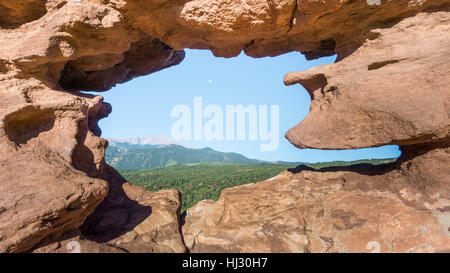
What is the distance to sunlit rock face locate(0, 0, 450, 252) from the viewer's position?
11.3 ft

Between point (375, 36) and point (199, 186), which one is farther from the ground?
point (375, 36)

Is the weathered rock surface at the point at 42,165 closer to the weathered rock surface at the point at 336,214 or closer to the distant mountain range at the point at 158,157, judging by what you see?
the weathered rock surface at the point at 336,214

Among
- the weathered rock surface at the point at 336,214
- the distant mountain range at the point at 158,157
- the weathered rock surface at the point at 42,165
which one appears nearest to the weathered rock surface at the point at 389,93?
the weathered rock surface at the point at 336,214

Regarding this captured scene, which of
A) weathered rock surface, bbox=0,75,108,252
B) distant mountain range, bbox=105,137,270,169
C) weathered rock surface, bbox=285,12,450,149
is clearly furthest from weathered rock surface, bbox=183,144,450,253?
distant mountain range, bbox=105,137,270,169

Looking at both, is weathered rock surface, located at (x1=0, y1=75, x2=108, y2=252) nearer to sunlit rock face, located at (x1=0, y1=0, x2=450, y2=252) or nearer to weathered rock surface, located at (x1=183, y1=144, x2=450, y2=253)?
sunlit rock face, located at (x1=0, y1=0, x2=450, y2=252)

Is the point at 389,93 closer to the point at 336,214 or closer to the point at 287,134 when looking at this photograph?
the point at 287,134

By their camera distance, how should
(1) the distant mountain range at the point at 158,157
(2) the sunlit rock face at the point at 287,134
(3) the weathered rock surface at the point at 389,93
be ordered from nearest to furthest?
(2) the sunlit rock face at the point at 287,134
(3) the weathered rock surface at the point at 389,93
(1) the distant mountain range at the point at 158,157

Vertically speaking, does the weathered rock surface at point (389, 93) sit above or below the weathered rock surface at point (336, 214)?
above

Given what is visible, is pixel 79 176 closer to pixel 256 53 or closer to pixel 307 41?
pixel 256 53

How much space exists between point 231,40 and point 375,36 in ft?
8.67

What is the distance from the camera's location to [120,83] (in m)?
7.54

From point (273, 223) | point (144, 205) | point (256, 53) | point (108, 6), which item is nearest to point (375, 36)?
point (256, 53)

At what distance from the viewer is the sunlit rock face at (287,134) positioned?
11.3 ft

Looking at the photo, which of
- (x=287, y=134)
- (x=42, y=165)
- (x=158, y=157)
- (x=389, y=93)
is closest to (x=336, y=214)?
(x=287, y=134)
